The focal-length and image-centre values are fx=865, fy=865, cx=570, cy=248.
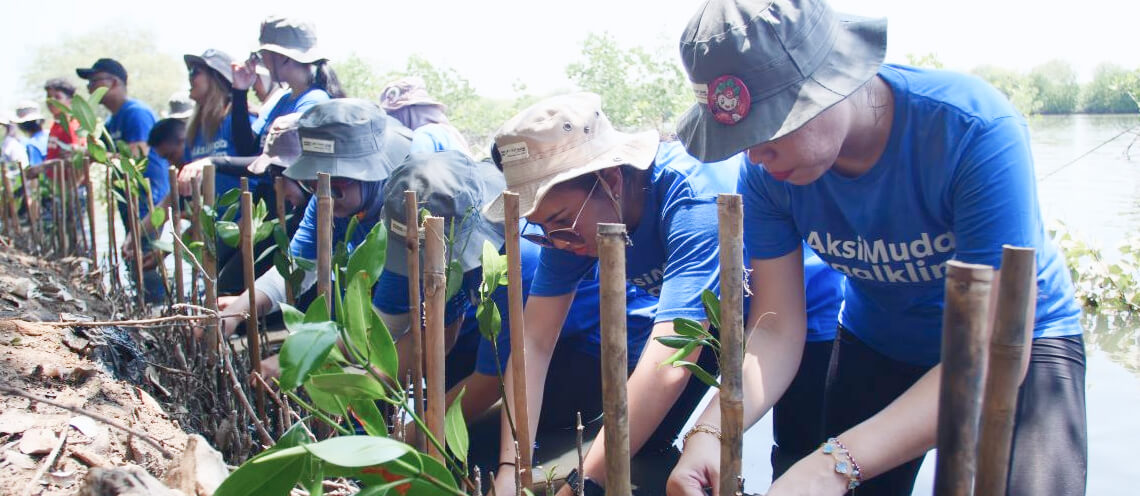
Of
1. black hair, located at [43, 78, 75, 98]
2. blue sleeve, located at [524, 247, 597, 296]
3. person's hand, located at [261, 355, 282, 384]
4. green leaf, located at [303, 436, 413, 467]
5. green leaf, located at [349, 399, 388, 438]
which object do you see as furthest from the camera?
black hair, located at [43, 78, 75, 98]

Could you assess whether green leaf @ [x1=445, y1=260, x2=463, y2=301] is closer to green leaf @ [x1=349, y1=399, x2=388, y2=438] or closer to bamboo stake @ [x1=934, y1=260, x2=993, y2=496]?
green leaf @ [x1=349, y1=399, x2=388, y2=438]

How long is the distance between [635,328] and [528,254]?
1.22 feet

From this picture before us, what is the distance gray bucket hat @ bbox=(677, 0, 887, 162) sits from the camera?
4.52ft

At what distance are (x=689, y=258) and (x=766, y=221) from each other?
17cm

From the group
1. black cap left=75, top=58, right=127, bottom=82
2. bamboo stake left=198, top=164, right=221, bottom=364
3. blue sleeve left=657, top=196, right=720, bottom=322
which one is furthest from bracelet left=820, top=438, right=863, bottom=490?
black cap left=75, top=58, right=127, bottom=82

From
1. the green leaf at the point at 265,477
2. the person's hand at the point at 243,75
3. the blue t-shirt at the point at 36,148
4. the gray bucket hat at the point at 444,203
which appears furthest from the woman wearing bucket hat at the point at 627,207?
the blue t-shirt at the point at 36,148

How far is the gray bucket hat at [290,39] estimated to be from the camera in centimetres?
381

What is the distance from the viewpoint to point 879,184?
5.08 feet

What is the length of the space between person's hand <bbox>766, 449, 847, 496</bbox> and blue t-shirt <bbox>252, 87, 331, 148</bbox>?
2742 millimetres

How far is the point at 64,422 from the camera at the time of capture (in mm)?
1768

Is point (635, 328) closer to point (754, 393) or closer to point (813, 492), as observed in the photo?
point (754, 393)

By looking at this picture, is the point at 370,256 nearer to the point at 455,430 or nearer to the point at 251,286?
the point at 455,430

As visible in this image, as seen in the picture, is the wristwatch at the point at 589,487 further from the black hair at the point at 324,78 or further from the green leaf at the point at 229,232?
the black hair at the point at 324,78

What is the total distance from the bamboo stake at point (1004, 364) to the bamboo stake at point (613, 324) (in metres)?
0.40
